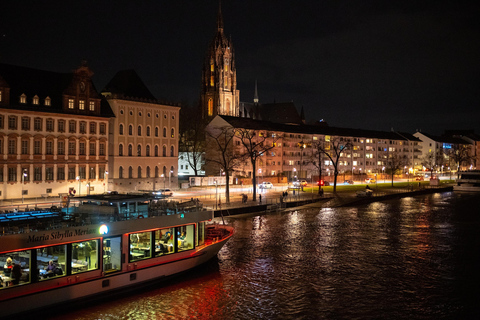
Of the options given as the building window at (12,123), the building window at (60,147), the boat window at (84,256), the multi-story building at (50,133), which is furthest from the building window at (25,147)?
the boat window at (84,256)

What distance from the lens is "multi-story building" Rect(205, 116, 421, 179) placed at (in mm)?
108938

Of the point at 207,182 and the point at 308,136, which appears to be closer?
the point at 207,182

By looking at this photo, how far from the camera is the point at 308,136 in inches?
5138

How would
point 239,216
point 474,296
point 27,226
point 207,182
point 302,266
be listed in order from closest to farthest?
1. point 27,226
2. point 474,296
3. point 302,266
4. point 239,216
5. point 207,182

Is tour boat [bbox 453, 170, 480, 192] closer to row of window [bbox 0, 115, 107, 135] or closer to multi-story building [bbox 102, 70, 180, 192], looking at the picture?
multi-story building [bbox 102, 70, 180, 192]

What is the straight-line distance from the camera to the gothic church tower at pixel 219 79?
552ft

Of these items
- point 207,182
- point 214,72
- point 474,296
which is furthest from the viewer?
point 214,72

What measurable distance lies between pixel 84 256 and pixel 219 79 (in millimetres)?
147108

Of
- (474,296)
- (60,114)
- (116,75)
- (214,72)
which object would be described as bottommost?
(474,296)

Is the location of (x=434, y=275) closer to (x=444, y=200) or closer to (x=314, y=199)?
(x=314, y=199)

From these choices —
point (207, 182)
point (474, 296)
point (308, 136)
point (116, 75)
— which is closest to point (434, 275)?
point (474, 296)

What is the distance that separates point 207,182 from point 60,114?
3112 centimetres

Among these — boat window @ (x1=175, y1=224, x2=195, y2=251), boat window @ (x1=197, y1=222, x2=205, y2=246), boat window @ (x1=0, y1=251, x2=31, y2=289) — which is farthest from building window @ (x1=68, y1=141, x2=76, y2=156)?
boat window @ (x1=0, y1=251, x2=31, y2=289)

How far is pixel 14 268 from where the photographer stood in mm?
21516
